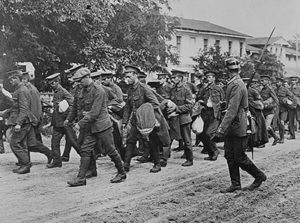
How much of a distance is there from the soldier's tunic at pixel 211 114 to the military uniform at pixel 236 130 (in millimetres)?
3199

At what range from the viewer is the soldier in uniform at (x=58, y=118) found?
10.2 metres

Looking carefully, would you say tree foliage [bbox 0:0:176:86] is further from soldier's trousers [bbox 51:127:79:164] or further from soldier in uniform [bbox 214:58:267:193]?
soldier in uniform [bbox 214:58:267:193]

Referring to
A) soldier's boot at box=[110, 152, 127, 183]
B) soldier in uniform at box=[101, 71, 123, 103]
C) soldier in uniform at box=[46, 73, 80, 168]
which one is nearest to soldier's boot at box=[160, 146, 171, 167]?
soldier in uniform at box=[101, 71, 123, 103]

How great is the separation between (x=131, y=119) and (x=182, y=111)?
4.63ft

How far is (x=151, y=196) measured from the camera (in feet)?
25.3

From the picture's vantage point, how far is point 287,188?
8.25 m

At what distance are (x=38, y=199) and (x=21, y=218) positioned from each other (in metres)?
1.07

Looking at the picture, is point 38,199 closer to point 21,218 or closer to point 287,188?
point 21,218

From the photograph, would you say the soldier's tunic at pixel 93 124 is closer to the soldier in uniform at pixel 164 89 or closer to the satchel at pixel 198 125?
the satchel at pixel 198 125

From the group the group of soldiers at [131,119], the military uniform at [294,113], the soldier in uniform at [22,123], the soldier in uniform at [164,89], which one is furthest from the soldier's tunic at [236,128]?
the military uniform at [294,113]

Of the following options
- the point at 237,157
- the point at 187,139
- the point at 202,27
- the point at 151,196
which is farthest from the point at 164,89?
the point at 202,27

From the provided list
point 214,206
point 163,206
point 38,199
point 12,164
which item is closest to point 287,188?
A: point 214,206

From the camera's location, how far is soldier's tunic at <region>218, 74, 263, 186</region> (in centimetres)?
776

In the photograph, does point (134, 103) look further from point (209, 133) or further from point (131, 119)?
point (209, 133)
